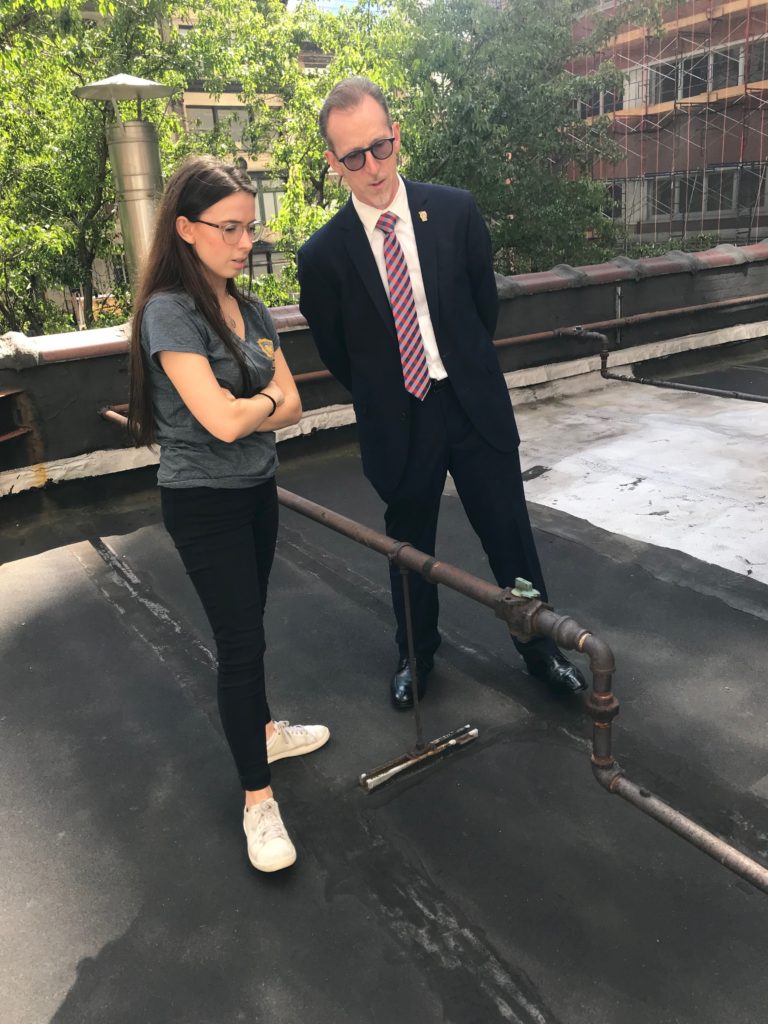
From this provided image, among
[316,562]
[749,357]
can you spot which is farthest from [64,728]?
[749,357]

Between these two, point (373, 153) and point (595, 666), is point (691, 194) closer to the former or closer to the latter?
point (373, 153)

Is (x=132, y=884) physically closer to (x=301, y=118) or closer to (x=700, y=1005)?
(x=700, y=1005)

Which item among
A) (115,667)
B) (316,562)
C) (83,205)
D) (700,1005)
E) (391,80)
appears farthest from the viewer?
(391,80)

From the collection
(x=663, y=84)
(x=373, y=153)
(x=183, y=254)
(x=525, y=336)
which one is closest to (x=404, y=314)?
(x=373, y=153)

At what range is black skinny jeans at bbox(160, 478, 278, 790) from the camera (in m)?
2.31

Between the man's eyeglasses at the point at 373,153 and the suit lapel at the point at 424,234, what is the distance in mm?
247

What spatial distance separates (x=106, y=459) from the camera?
576 cm

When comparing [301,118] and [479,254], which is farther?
[301,118]

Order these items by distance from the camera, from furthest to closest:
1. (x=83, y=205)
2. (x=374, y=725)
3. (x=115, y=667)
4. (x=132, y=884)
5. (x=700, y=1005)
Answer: (x=83, y=205)
(x=115, y=667)
(x=374, y=725)
(x=132, y=884)
(x=700, y=1005)

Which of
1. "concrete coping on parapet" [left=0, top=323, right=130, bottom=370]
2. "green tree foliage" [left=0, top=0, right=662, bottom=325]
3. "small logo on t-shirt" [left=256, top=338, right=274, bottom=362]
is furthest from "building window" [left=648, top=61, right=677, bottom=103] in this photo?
"small logo on t-shirt" [left=256, top=338, right=274, bottom=362]

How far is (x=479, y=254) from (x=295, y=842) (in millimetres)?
2224

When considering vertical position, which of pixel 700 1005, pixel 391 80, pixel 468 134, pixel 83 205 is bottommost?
pixel 700 1005

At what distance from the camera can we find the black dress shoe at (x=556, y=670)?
326 centimetres

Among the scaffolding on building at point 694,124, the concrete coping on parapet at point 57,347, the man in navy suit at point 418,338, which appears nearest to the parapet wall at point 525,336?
the concrete coping on parapet at point 57,347
